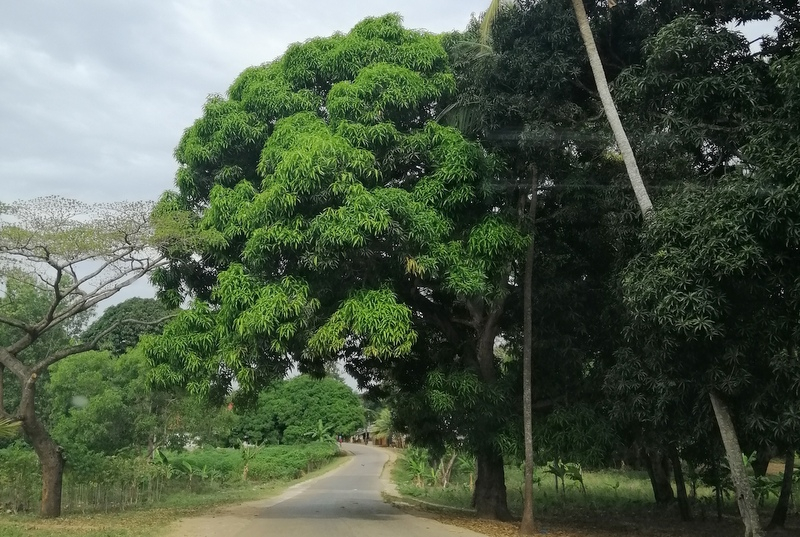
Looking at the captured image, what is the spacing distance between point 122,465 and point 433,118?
11.8 metres

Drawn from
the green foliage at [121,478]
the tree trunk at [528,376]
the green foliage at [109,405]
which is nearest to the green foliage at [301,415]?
the green foliage at [121,478]

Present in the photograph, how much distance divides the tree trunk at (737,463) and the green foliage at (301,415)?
38511 millimetres

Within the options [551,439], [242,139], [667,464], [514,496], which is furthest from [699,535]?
[242,139]

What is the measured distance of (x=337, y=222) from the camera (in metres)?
11.7

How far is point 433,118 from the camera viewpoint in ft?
47.7

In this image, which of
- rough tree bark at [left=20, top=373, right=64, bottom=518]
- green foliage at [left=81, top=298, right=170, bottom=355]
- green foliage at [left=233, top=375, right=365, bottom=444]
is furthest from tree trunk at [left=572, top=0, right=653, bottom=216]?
green foliage at [left=233, top=375, right=365, bottom=444]

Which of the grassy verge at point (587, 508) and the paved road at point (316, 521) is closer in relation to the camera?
the paved road at point (316, 521)

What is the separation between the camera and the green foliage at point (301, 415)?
1850 inches

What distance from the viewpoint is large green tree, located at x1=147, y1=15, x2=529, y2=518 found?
11.9m

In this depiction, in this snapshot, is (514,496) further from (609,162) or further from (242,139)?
(242,139)

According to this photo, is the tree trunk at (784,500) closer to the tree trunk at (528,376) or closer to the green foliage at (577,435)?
the green foliage at (577,435)

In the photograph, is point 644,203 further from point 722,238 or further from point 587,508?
point 587,508

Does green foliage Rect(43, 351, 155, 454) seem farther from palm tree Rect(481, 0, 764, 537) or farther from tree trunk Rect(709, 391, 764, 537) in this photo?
tree trunk Rect(709, 391, 764, 537)

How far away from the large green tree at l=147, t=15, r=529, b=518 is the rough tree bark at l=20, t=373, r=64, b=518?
120 inches
